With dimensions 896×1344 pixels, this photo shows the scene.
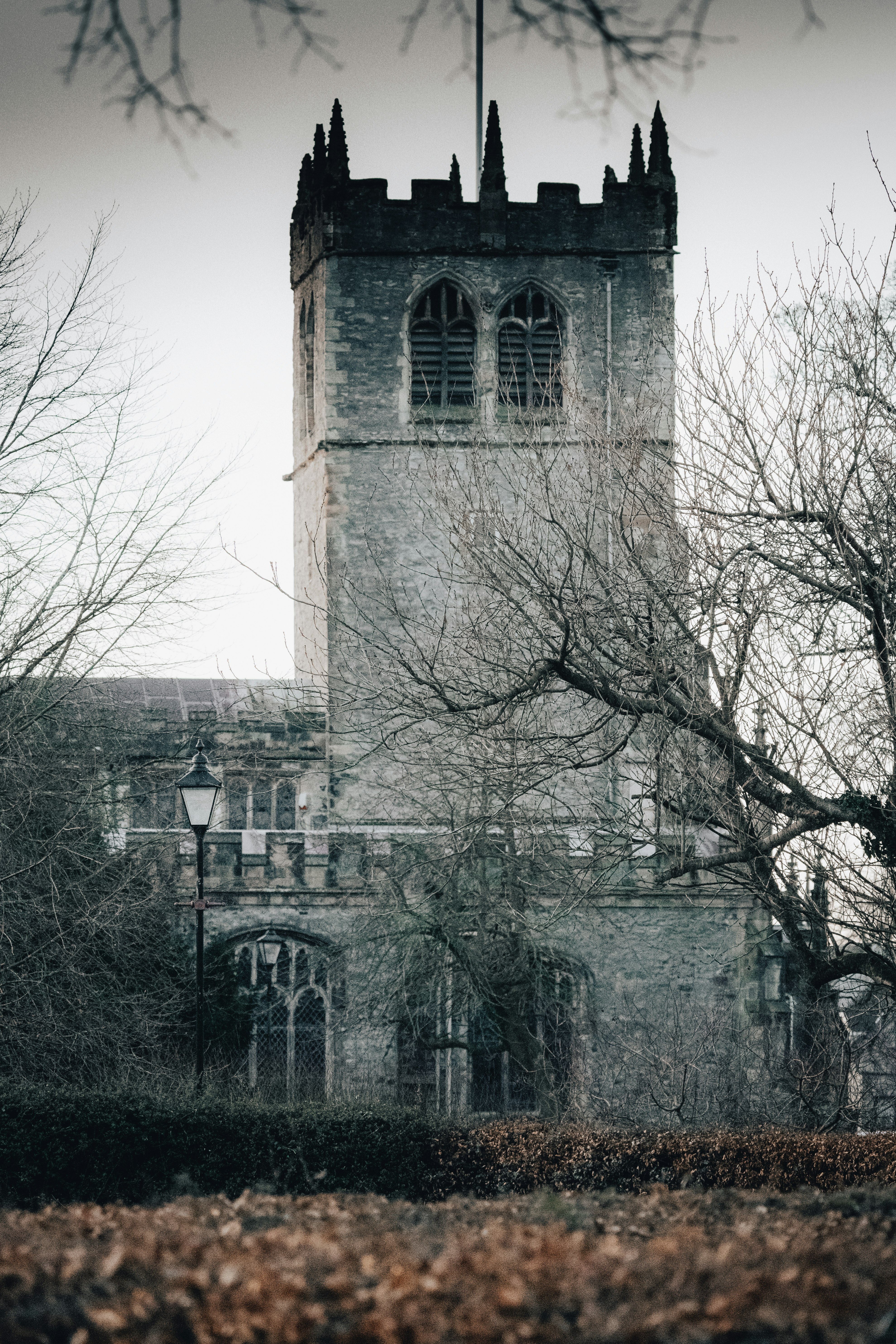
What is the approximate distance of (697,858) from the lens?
899 centimetres

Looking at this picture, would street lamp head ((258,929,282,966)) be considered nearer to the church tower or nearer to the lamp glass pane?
the church tower

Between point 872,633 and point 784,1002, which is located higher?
point 872,633

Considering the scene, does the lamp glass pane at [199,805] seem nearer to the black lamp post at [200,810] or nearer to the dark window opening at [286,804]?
the black lamp post at [200,810]

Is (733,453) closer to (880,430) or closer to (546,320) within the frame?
(880,430)

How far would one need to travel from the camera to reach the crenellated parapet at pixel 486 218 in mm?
22500

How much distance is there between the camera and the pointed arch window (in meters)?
24.2

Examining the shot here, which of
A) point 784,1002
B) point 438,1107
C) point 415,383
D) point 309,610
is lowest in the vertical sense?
point 438,1107

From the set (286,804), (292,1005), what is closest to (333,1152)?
(292,1005)

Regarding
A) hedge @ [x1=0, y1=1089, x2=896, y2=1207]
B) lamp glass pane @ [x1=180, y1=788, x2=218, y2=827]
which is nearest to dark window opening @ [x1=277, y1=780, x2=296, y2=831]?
lamp glass pane @ [x1=180, y1=788, x2=218, y2=827]

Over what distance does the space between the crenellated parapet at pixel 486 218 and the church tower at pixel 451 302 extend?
2 cm

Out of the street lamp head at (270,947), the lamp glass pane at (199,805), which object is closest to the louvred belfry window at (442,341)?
the street lamp head at (270,947)

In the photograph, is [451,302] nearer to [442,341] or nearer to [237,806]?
[442,341]

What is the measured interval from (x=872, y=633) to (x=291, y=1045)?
12051mm

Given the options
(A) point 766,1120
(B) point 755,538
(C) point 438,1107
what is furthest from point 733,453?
(C) point 438,1107
